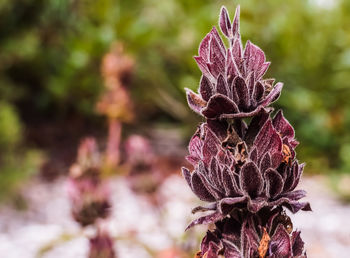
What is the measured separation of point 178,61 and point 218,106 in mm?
4823

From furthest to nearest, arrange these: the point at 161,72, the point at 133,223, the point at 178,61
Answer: the point at 178,61, the point at 161,72, the point at 133,223

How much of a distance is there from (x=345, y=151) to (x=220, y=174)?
357 cm

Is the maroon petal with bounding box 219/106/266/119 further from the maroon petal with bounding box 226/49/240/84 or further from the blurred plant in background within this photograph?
the blurred plant in background

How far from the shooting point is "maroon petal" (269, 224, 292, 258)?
21.1 inches

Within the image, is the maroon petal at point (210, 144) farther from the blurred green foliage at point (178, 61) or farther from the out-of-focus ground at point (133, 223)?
the blurred green foliage at point (178, 61)

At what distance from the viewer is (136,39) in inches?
181

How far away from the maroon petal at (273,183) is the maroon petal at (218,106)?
8 cm

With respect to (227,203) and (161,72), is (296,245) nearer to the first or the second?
(227,203)

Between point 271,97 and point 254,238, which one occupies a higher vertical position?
point 271,97

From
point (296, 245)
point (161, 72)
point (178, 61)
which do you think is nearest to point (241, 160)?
point (296, 245)

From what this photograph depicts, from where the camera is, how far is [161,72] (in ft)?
16.7

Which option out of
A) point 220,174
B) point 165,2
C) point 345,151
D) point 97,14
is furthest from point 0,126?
point 165,2

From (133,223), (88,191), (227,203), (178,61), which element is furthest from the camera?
(178,61)

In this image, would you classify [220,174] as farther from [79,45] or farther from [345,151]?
[79,45]
